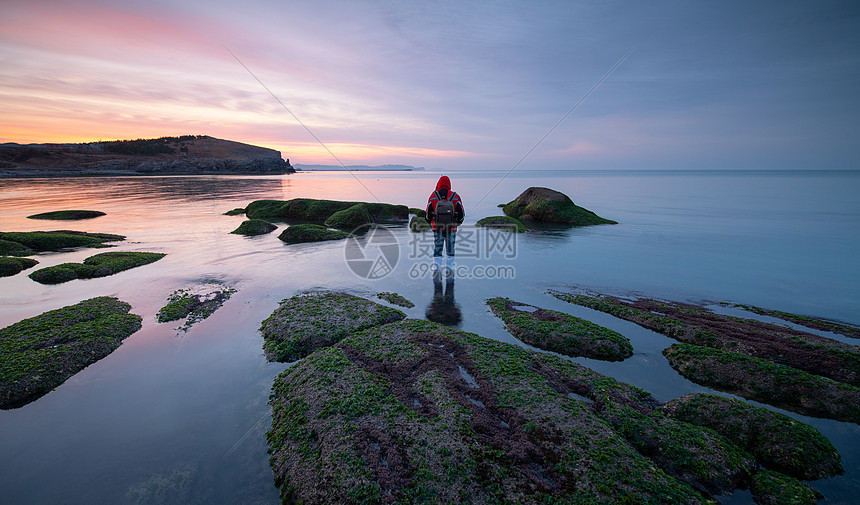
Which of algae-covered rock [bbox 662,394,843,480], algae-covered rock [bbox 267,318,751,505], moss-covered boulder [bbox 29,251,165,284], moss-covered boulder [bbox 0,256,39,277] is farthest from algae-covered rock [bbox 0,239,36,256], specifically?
algae-covered rock [bbox 662,394,843,480]

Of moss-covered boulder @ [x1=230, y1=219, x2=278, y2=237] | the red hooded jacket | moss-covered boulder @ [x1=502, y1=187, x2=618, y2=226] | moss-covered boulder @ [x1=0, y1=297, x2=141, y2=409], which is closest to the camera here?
moss-covered boulder @ [x1=0, y1=297, x2=141, y2=409]

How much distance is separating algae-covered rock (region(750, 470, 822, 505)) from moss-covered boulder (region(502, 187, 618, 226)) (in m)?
27.8

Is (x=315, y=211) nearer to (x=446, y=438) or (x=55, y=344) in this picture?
(x=55, y=344)

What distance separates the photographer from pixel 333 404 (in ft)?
20.0

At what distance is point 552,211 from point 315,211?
75.9 ft

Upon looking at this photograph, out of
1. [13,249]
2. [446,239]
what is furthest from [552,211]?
[13,249]

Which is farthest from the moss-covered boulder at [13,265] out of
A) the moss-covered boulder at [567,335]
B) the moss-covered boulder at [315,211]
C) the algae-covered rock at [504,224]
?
the algae-covered rock at [504,224]

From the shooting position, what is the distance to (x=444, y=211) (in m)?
13.8

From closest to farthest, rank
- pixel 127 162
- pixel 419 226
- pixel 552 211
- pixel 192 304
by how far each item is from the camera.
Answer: pixel 192 304 < pixel 419 226 < pixel 552 211 < pixel 127 162

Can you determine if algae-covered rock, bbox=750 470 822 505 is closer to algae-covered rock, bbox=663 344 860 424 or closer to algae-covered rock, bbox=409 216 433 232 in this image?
algae-covered rock, bbox=663 344 860 424

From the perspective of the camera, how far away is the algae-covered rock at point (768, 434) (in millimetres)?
5141

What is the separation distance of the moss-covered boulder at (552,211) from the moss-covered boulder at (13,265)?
3343 centimetres

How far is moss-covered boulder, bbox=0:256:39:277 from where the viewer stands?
1431 centimetres

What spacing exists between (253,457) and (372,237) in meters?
20.5
